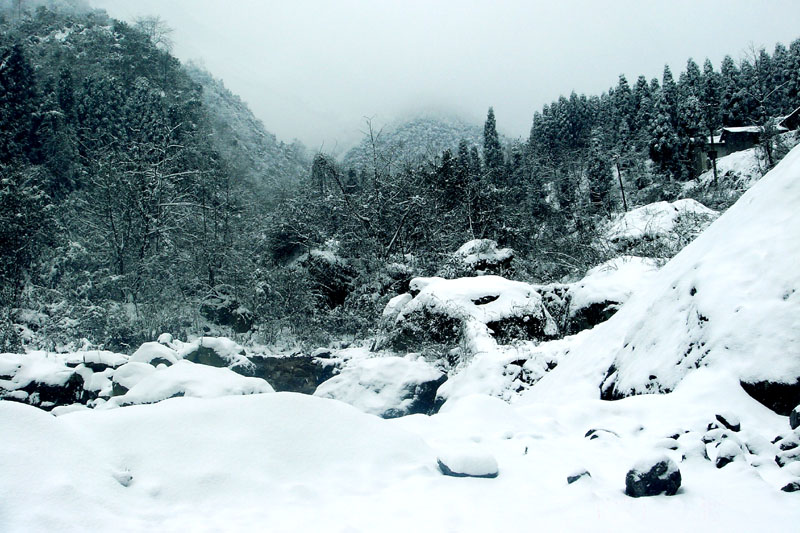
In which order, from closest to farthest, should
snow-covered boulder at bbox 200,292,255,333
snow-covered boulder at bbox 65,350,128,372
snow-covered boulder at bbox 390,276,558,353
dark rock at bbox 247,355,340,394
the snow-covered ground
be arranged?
the snow-covered ground < snow-covered boulder at bbox 65,350,128,372 < snow-covered boulder at bbox 390,276,558,353 < dark rock at bbox 247,355,340,394 < snow-covered boulder at bbox 200,292,255,333

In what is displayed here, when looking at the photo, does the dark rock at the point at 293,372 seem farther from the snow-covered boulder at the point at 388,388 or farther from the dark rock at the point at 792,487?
the dark rock at the point at 792,487

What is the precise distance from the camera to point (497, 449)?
3.70 metres

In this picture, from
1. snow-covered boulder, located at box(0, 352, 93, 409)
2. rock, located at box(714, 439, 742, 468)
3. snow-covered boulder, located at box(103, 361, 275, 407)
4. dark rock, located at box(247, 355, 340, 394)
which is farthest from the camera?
dark rock, located at box(247, 355, 340, 394)

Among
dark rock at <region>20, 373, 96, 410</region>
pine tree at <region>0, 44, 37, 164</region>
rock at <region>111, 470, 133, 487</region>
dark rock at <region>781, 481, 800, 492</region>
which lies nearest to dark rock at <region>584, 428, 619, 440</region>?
dark rock at <region>781, 481, 800, 492</region>

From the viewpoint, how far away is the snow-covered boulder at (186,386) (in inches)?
255

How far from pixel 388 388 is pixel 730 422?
5.73 metres

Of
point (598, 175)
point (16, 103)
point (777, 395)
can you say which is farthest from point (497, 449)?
point (16, 103)

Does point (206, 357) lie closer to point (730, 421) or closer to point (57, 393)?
point (57, 393)

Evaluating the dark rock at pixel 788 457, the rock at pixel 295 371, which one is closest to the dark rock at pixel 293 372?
the rock at pixel 295 371

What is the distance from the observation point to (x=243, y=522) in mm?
2402

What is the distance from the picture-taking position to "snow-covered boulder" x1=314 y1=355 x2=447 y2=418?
8.12 m

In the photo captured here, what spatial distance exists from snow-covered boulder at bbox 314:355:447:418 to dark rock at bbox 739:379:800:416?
17.9ft

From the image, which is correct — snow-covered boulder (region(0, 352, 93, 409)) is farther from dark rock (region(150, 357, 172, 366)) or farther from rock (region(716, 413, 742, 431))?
rock (region(716, 413, 742, 431))

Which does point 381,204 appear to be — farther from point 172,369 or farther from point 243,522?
point 243,522
